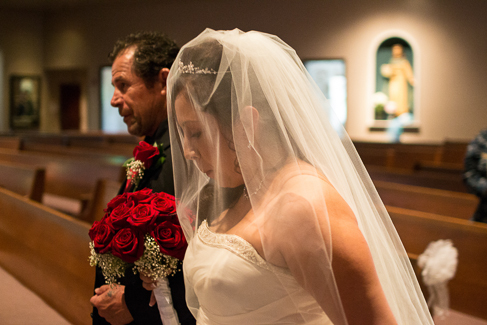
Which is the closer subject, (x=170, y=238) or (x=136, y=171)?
(x=170, y=238)

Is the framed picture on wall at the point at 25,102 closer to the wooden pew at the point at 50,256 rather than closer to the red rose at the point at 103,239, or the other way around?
the wooden pew at the point at 50,256

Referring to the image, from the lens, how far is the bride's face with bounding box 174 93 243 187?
3.78ft

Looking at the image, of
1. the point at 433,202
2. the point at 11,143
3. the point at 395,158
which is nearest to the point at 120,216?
the point at 433,202

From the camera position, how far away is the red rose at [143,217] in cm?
137

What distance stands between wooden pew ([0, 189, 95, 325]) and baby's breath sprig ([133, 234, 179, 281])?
31.3 inches

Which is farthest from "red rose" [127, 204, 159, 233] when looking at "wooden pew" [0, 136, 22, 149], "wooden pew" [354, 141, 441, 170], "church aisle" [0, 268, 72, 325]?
"wooden pew" [0, 136, 22, 149]

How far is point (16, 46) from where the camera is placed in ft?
53.7

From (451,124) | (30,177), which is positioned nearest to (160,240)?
(30,177)

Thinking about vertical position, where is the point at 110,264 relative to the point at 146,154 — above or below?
below

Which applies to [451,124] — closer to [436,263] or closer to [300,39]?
[300,39]

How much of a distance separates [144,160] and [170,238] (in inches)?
14.6

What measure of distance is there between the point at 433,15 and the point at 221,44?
11.3 meters

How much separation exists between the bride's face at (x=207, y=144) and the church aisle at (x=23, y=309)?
4.41 ft

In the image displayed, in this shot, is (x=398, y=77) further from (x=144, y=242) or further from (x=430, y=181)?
(x=144, y=242)
